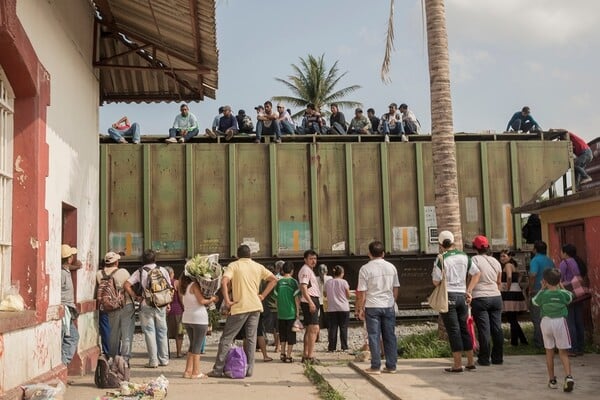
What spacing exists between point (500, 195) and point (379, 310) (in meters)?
6.56

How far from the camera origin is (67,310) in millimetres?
7332

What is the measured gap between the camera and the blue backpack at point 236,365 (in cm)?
778

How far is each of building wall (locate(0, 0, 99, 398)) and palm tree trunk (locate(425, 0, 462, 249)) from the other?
4835 millimetres

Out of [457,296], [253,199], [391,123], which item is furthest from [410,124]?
[457,296]

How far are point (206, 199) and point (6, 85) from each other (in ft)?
22.6

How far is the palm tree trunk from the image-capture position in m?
9.51

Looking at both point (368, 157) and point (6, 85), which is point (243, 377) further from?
point (368, 157)

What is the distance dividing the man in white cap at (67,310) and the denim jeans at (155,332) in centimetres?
118

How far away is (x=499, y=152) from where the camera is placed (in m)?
13.3

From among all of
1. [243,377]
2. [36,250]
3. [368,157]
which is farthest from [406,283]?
[36,250]

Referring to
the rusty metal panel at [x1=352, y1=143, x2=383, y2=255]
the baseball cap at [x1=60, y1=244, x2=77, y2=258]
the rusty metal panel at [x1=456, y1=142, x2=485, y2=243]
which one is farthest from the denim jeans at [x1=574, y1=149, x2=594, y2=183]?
the baseball cap at [x1=60, y1=244, x2=77, y2=258]

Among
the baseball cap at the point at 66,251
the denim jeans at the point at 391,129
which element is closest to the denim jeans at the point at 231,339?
the baseball cap at the point at 66,251

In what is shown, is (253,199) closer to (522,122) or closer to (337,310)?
(337,310)

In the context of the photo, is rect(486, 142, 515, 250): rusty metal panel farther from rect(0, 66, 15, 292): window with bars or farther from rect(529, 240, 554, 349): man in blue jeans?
rect(0, 66, 15, 292): window with bars
